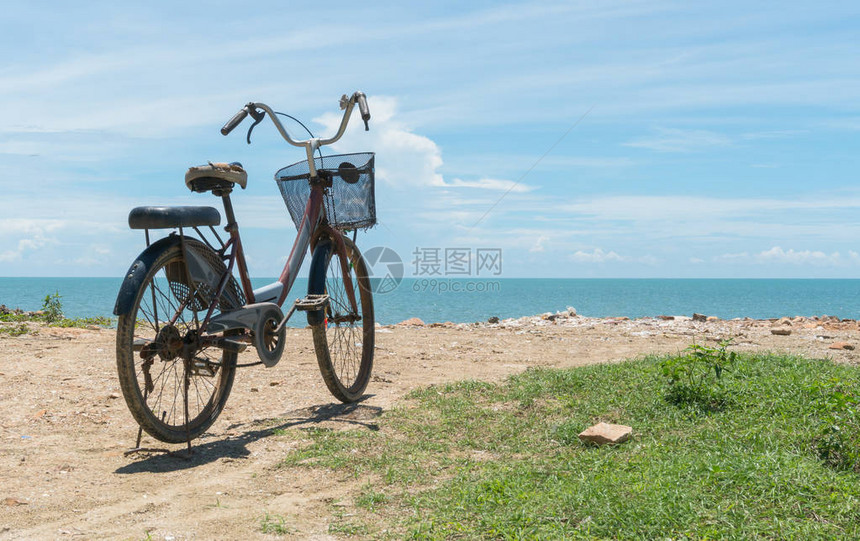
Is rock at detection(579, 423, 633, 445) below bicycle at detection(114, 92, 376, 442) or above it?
below

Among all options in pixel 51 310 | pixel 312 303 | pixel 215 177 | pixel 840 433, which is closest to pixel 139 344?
pixel 215 177

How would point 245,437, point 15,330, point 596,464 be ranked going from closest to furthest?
point 596,464 → point 245,437 → point 15,330

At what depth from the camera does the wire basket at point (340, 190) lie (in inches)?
244

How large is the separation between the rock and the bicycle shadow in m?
1.73

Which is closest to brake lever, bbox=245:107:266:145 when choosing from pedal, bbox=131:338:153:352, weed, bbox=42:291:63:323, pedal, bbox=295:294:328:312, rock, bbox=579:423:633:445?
pedal, bbox=295:294:328:312

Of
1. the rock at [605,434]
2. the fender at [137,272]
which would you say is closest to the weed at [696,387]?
the rock at [605,434]

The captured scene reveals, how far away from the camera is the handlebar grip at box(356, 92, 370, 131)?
19.1 feet

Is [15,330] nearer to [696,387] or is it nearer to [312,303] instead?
[312,303]

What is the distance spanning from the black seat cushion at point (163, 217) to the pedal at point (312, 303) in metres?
1.27

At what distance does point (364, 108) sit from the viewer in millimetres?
5832

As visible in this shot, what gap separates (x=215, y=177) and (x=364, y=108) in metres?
1.57

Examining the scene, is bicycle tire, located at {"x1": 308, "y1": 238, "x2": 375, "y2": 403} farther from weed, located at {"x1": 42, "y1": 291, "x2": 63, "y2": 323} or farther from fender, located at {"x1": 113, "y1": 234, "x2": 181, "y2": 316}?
weed, located at {"x1": 42, "y1": 291, "x2": 63, "y2": 323}

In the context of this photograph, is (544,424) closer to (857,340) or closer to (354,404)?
(354,404)

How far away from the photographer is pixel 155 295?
4.52 m
